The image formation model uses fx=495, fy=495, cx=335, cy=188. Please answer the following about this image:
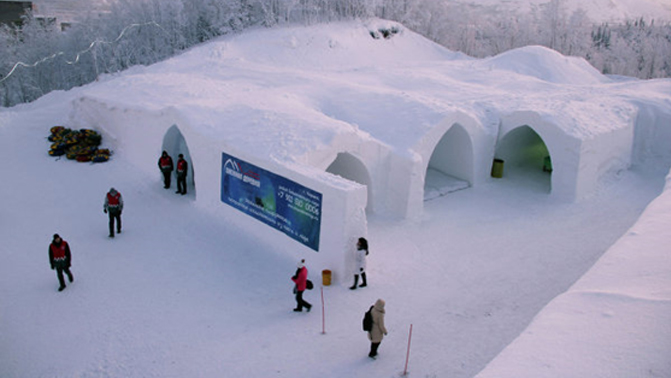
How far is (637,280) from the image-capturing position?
651 cm

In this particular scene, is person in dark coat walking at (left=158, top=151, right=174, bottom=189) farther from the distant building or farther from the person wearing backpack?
the distant building

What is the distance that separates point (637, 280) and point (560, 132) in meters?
9.14

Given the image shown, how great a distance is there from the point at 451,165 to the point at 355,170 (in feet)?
14.0

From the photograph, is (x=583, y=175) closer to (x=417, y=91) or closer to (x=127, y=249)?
(x=417, y=91)

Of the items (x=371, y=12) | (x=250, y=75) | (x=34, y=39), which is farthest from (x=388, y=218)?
(x=34, y=39)

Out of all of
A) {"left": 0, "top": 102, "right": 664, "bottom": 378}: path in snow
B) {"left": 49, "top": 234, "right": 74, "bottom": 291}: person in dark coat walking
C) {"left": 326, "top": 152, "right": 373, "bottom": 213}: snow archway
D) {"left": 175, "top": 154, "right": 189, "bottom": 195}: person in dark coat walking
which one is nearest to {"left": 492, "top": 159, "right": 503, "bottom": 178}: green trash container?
{"left": 0, "top": 102, "right": 664, "bottom": 378}: path in snow

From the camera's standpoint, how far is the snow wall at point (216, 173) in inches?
391

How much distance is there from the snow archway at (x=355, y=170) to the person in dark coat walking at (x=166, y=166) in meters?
4.80

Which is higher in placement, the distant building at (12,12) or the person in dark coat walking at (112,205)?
the distant building at (12,12)

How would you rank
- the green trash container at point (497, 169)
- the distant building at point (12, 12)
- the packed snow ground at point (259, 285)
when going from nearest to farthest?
the packed snow ground at point (259, 285) → the green trash container at point (497, 169) → the distant building at point (12, 12)

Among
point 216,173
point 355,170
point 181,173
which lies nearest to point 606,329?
point 355,170

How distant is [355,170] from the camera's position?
14.0 meters

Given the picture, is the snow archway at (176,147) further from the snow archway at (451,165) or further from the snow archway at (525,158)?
the snow archway at (525,158)

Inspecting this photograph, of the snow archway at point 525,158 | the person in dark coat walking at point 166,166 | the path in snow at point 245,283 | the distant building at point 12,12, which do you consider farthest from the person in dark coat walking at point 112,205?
the distant building at point 12,12
